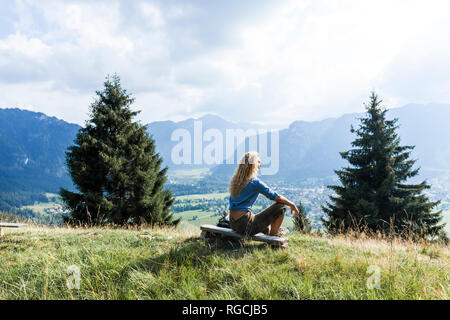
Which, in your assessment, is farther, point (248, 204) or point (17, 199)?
point (17, 199)

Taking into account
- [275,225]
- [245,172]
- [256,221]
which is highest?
[245,172]

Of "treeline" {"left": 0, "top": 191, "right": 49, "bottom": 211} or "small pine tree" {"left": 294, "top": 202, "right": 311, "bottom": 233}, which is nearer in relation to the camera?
"small pine tree" {"left": 294, "top": 202, "right": 311, "bottom": 233}

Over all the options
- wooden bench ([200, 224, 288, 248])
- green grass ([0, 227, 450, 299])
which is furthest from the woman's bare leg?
green grass ([0, 227, 450, 299])

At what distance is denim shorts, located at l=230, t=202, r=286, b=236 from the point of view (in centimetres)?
469

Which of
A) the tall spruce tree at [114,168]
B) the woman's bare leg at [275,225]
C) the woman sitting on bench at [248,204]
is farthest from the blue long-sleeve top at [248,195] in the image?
the tall spruce tree at [114,168]

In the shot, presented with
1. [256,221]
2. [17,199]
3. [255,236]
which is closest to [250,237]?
[255,236]

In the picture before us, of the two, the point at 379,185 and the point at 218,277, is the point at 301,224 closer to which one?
the point at 379,185

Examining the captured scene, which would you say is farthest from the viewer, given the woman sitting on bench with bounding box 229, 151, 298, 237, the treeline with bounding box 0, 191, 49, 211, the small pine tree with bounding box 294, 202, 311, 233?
the treeline with bounding box 0, 191, 49, 211

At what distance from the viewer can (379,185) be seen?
1652cm

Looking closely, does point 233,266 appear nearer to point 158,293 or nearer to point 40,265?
point 158,293

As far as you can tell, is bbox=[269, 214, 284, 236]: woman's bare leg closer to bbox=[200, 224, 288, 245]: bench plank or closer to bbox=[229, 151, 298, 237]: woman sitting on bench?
bbox=[229, 151, 298, 237]: woman sitting on bench

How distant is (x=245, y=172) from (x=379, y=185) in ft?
53.1

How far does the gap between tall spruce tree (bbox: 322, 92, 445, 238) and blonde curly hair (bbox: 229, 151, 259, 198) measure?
1293cm
